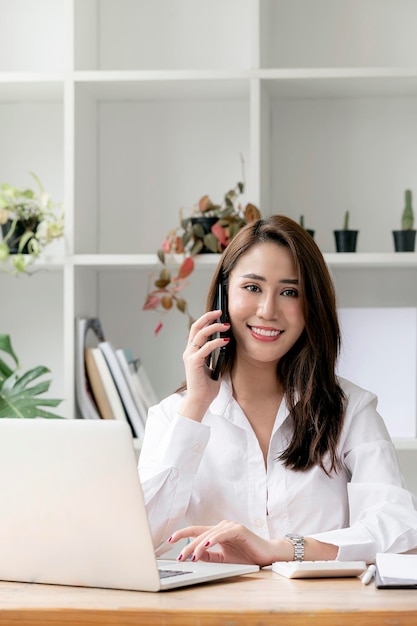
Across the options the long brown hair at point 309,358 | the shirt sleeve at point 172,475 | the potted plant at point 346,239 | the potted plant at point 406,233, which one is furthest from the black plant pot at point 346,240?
the shirt sleeve at point 172,475

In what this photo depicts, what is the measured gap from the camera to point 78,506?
127cm

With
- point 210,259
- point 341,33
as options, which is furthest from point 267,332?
point 341,33

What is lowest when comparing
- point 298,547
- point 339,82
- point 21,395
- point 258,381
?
point 298,547

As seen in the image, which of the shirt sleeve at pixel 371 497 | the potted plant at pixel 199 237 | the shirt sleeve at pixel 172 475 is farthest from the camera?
the potted plant at pixel 199 237

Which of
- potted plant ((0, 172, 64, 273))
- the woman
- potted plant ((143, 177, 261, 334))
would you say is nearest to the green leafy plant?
potted plant ((0, 172, 64, 273))

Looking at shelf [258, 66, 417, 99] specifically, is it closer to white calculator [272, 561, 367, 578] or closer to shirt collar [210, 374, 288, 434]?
shirt collar [210, 374, 288, 434]

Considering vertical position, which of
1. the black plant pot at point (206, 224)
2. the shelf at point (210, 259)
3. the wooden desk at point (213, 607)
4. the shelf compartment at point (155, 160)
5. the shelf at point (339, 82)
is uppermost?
the shelf at point (339, 82)

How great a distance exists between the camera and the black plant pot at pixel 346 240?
2729mm

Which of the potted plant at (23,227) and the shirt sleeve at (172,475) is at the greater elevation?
the potted plant at (23,227)

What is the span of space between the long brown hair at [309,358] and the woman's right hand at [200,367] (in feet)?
0.33

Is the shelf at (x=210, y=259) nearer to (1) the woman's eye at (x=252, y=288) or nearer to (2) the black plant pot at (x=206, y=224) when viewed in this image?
(2) the black plant pot at (x=206, y=224)

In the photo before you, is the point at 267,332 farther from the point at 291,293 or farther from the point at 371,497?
the point at 371,497

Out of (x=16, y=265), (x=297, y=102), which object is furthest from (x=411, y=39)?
(x=16, y=265)

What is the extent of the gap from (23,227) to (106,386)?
21.5 inches
